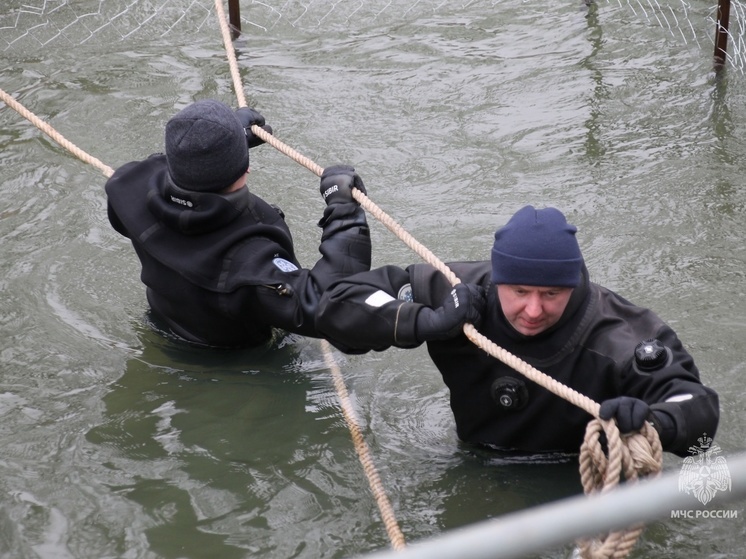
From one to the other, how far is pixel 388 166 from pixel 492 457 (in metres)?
2.69

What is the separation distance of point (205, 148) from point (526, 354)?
1.32 metres

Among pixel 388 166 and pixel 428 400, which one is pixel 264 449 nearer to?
pixel 428 400

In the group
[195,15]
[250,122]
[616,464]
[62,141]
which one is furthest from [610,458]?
[195,15]

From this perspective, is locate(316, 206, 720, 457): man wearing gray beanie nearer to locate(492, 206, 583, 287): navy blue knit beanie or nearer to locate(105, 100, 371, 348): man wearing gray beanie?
locate(492, 206, 583, 287): navy blue knit beanie

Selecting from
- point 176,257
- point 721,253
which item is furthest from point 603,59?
point 176,257

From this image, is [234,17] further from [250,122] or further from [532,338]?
[532,338]

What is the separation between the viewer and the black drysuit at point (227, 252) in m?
3.51

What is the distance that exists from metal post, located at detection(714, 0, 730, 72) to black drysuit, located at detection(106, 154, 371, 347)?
11.4 feet

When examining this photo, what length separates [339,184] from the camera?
3680 millimetres

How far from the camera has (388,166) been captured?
18.9 ft

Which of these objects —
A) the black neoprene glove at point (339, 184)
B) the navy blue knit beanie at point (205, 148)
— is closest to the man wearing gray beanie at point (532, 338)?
the black neoprene glove at point (339, 184)

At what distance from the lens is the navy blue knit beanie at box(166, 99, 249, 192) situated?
345cm

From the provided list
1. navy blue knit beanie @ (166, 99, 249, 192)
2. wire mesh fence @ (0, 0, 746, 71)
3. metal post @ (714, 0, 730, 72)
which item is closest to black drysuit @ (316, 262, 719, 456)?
navy blue knit beanie @ (166, 99, 249, 192)

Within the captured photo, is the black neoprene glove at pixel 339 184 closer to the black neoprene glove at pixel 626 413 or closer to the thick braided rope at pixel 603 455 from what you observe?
the thick braided rope at pixel 603 455
